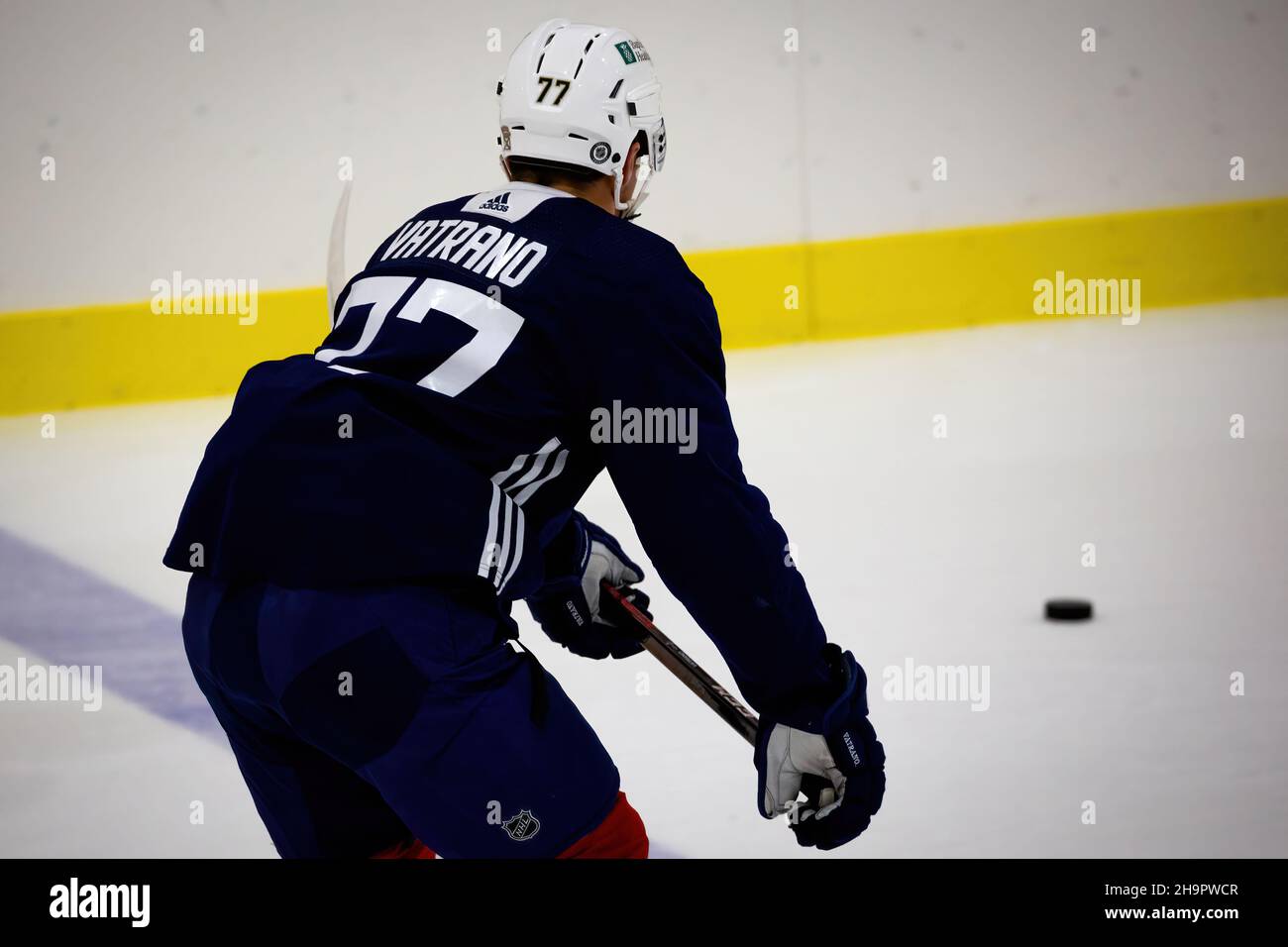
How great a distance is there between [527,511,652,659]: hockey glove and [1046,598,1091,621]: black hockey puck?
5.25ft

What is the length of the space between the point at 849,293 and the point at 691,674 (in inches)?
187

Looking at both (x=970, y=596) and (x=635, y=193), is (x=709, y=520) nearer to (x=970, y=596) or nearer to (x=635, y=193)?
(x=635, y=193)

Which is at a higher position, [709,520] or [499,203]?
[499,203]

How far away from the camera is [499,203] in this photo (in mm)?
1416

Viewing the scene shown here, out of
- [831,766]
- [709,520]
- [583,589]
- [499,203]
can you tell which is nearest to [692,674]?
[583,589]

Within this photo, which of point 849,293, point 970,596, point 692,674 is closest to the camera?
point 692,674

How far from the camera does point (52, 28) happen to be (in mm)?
6234

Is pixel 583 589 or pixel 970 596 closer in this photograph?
pixel 583 589

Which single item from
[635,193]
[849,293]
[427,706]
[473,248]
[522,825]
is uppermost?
[849,293]

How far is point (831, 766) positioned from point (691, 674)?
1.40 feet

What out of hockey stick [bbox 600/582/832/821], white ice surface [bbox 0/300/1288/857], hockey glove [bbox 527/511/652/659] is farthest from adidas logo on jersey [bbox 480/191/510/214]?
white ice surface [bbox 0/300/1288/857]

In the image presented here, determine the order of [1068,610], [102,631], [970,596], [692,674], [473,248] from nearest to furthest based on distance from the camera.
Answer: [473,248]
[692,674]
[1068,610]
[970,596]
[102,631]

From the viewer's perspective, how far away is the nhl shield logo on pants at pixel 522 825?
126cm
